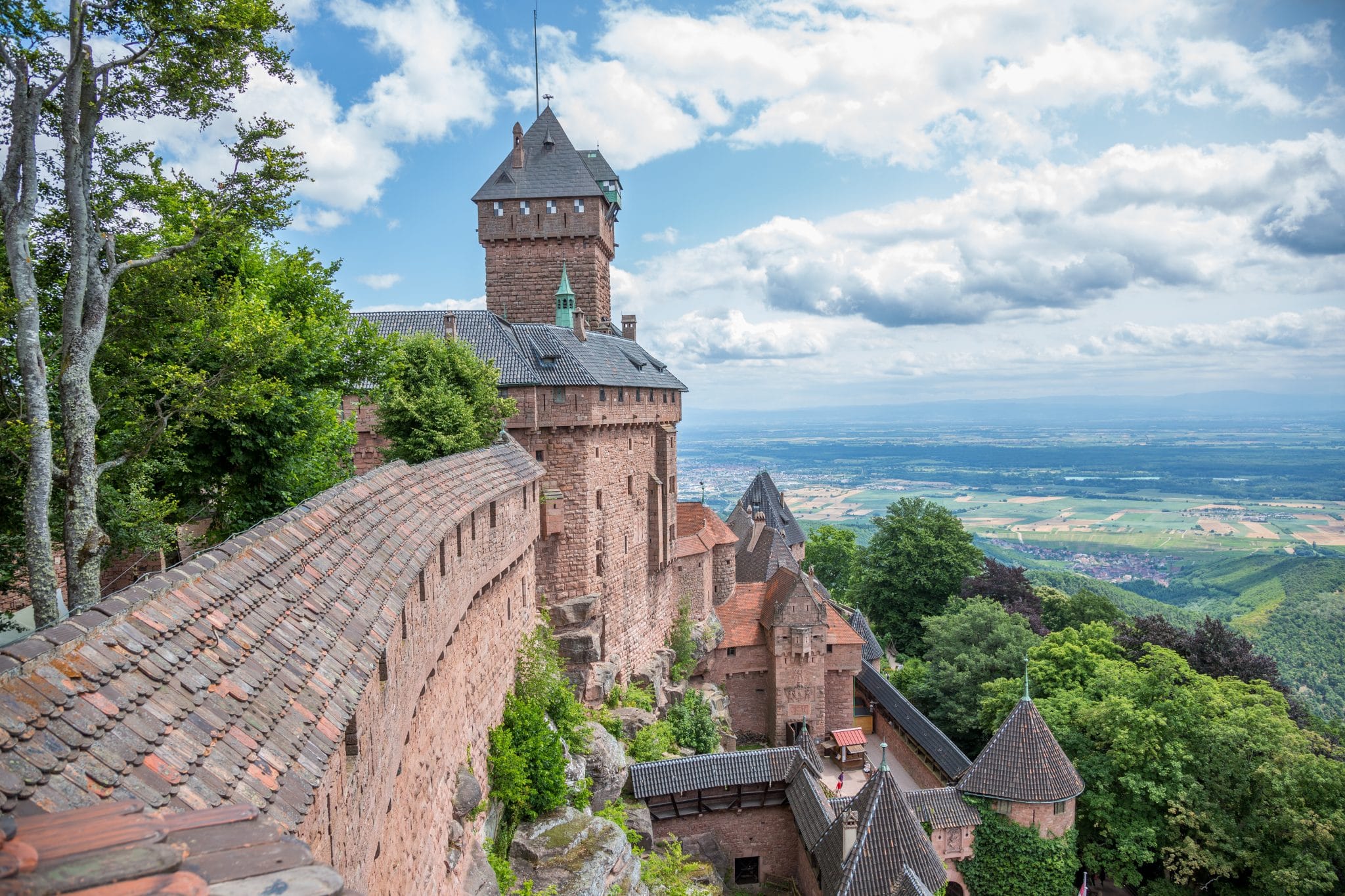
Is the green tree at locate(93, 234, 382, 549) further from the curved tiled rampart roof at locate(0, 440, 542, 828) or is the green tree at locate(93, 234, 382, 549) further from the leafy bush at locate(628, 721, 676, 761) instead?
the leafy bush at locate(628, 721, 676, 761)

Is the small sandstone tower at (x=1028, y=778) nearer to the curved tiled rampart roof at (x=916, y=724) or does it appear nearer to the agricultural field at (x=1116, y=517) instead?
the curved tiled rampart roof at (x=916, y=724)

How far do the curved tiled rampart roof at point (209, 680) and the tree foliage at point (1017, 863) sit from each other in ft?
76.6

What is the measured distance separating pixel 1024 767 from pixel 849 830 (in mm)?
6540

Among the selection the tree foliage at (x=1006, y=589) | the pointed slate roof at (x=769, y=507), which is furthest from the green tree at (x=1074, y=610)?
the pointed slate roof at (x=769, y=507)

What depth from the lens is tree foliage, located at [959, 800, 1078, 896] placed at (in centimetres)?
2284

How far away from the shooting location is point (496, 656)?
43.4 feet

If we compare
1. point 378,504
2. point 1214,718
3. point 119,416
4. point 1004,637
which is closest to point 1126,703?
point 1214,718

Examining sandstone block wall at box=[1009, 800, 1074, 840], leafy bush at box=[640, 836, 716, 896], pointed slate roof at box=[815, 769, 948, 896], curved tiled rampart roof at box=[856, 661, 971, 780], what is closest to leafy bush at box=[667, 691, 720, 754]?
leafy bush at box=[640, 836, 716, 896]

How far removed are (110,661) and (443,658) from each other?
21.1 ft

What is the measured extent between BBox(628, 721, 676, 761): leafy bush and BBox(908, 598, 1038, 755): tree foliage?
49.2 ft

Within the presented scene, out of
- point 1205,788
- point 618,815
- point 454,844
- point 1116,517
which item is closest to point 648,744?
point 618,815

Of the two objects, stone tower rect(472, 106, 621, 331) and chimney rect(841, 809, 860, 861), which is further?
stone tower rect(472, 106, 621, 331)

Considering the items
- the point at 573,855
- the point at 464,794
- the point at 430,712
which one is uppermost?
the point at 430,712

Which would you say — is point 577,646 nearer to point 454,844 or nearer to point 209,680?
point 454,844
